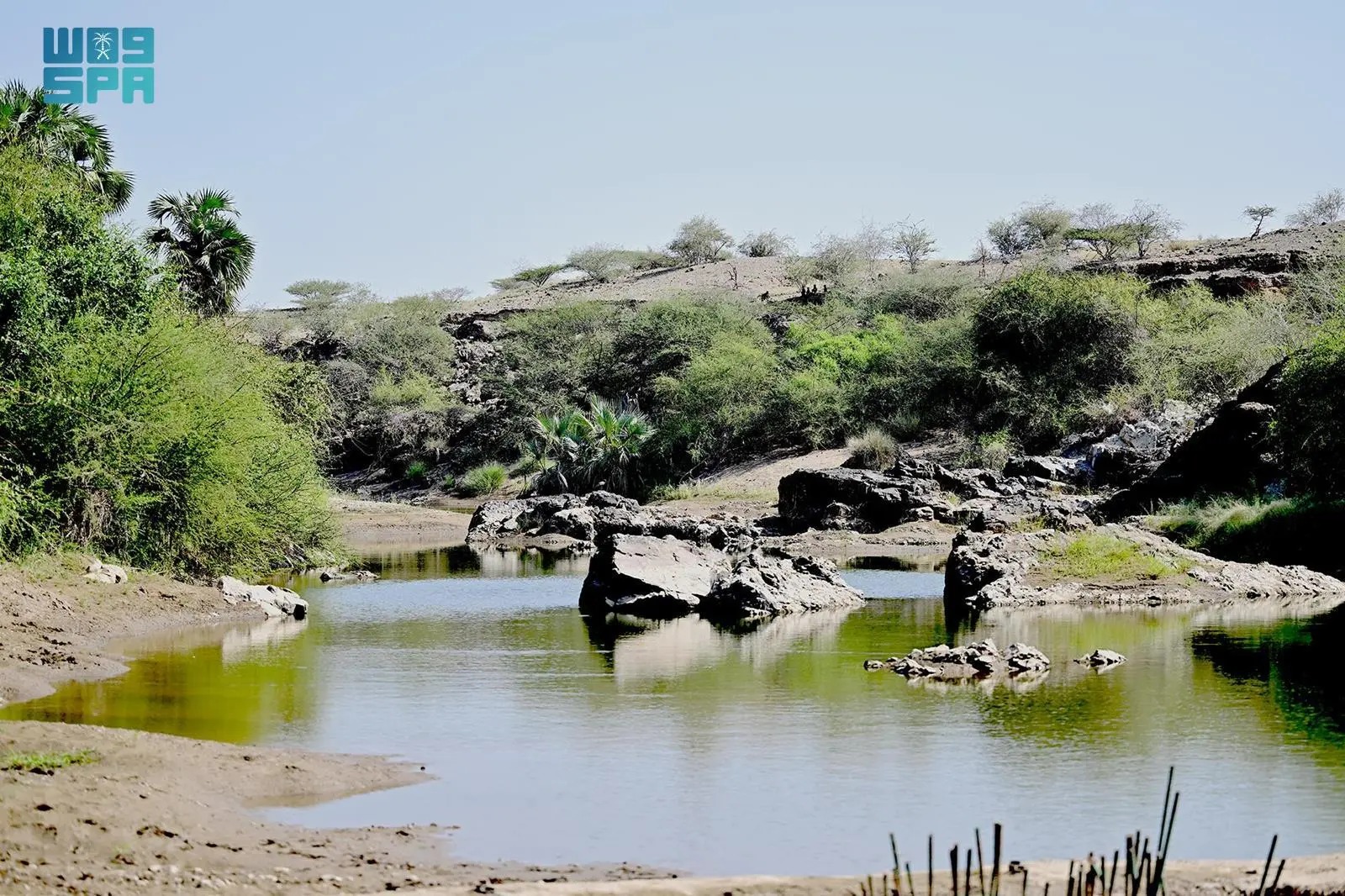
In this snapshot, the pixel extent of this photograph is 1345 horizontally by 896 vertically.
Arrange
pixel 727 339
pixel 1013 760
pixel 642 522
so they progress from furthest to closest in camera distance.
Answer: pixel 727 339 → pixel 642 522 → pixel 1013 760

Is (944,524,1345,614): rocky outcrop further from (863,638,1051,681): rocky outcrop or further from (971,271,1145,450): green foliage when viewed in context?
(971,271,1145,450): green foliage

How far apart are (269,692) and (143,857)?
8.35m

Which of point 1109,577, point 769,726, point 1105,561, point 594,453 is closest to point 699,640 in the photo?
point 769,726

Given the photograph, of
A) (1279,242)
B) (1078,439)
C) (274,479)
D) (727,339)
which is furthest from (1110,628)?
(1279,242)

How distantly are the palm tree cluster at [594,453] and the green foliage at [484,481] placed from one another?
19.9 feet

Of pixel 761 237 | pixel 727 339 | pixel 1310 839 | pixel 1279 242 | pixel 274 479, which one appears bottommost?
pixel 1310 839

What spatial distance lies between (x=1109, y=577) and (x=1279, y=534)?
6.08m

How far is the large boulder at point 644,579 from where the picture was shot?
26672mm

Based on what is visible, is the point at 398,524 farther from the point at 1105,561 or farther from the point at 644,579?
the point at 1105,561

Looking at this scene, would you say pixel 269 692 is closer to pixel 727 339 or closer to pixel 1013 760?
pixel 1013 760

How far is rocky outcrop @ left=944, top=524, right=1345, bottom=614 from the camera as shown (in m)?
27.1

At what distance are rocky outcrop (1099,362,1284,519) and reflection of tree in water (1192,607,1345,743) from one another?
436 inches

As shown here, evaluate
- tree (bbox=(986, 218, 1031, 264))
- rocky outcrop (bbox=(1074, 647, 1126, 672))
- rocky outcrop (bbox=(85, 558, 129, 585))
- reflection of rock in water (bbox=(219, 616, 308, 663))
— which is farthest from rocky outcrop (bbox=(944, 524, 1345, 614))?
tree (bbox=(986, 218, 1031, 264))

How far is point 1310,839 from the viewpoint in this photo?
1095 cm
